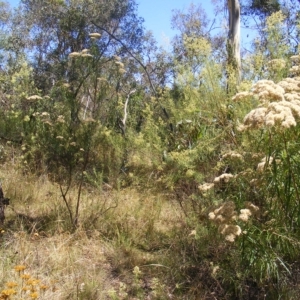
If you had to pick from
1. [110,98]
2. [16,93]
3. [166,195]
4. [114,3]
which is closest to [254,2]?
[114,3]

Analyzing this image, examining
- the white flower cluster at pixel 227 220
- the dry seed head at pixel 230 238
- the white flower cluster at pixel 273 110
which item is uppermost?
the white flower cluster at pixel 273 110

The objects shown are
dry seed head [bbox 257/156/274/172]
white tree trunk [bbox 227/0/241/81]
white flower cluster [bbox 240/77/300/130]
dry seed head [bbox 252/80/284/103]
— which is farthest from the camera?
white tree trunk [bbox 227/0/241/81]

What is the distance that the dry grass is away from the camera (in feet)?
10.8

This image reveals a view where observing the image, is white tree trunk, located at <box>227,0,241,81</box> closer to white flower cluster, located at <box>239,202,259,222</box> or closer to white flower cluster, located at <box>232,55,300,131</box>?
white flower cluster, located at <box>232,55,300,131</box>

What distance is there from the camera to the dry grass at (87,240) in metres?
3.29

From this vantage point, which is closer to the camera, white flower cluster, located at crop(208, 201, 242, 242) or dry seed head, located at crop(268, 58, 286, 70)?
white flower cluster, located at crop(208, 201, 242, 242)

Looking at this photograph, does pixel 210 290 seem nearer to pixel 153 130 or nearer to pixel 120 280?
pixel 120 280

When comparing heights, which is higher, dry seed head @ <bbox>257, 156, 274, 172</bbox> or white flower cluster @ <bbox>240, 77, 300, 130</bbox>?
white flower cluster @ <bbox>240, 77, 300, 130</bbox>

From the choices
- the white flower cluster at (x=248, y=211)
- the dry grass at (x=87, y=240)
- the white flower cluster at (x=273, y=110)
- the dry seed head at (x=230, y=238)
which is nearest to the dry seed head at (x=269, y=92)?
the white flower cluster at (x=273, y=110)

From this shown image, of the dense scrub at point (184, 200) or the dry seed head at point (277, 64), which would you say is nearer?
the dense scrub at point (184, 200)

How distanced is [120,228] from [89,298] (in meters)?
1.37

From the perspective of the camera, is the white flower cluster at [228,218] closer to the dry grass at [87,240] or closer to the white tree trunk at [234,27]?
the dry grass at [87,240]

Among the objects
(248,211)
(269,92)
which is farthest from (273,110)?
(248,211)

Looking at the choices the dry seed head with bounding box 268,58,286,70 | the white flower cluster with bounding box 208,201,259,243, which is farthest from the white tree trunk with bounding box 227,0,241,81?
the white flower cluster with bounding box 208,201,259,243
